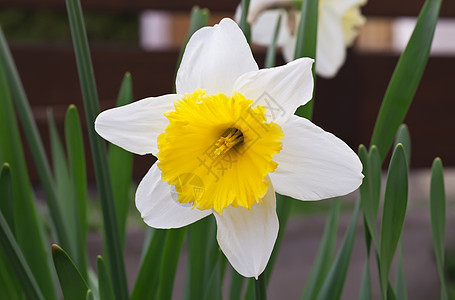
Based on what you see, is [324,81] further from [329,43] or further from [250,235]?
[250,235]

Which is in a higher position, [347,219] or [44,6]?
[44,6]

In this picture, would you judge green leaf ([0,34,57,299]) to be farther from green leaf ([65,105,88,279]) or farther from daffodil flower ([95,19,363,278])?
daffodil flower ([95,19,363,278])

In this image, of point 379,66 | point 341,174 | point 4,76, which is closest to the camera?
point 341,174

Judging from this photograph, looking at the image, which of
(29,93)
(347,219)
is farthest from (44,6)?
(347,219)

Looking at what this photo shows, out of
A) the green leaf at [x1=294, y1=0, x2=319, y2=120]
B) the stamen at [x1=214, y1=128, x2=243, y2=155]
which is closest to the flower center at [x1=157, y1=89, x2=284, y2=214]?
the stamen at [x1=214, y1=128, x2=243, y2=155]

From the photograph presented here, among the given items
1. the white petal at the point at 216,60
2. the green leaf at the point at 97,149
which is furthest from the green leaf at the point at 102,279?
the white petal at the point at 216,60

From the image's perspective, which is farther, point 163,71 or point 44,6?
point 163,71

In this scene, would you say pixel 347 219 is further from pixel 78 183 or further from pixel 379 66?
pixel 78 183
